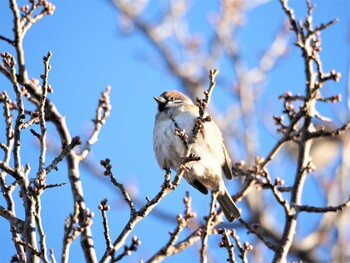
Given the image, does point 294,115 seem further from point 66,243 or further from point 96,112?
point 66,243

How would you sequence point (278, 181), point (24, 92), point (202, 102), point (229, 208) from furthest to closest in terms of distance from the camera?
point (229, 208) → point (278, 181) → point (24, 92) → point (202, 102)

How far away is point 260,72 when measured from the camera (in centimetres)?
967

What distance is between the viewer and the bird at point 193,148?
4.80 metres

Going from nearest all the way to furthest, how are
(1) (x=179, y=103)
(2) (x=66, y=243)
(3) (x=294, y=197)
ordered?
(2) (x=66, y=243) → (3) (x=294, y=197) → (1) (x=179, y=103)

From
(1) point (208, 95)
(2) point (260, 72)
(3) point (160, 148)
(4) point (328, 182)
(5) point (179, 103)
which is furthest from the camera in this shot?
(2) point (260, 72)

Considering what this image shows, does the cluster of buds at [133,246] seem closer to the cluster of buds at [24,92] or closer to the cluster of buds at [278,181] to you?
the cluster of buds at [24,92]

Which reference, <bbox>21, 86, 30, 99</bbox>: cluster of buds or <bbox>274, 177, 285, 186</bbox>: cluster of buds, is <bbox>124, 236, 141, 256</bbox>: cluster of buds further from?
<bbox>274, 177, 285, 186</bbox>: cluster of buds

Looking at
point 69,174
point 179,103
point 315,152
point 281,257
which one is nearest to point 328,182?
point 315,152

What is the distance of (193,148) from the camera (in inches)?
193

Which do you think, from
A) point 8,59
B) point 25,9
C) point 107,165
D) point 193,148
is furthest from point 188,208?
point 25,9

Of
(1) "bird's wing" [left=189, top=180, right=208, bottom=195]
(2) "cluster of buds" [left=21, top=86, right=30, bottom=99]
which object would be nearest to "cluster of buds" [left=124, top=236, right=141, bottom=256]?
(2) "cluster of buds" [left=21, top=86, right=30, bottom=99]

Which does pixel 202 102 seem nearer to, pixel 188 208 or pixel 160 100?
pixel 188 208

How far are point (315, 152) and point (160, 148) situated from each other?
585 cm

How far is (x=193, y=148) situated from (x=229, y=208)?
2.29 ft
